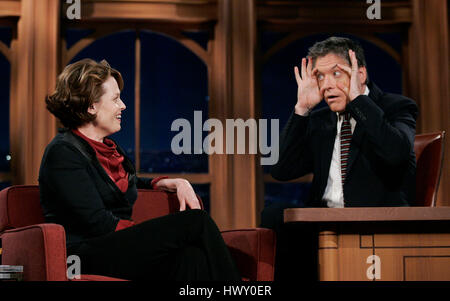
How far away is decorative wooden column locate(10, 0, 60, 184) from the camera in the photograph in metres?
3.80

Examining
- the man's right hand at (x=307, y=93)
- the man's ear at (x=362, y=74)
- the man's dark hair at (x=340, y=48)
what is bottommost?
the man's right hand at (x=307, y=93)

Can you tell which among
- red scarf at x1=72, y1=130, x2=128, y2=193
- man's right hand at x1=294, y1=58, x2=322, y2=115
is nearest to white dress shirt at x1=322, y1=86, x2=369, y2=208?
man's right hand at x1=294, y1=58, x2=322, y2=115

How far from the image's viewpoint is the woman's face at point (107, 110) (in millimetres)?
2512

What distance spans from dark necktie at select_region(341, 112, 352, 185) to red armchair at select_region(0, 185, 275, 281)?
1.62 feet

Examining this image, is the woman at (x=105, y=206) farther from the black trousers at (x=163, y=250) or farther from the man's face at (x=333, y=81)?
the man's face at (x=333, y=81)

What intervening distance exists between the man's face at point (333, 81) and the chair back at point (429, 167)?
43 centimetres

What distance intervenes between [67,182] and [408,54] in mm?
2689

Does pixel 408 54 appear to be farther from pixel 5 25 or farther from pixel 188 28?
pixel 5 25

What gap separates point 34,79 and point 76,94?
4.93ft

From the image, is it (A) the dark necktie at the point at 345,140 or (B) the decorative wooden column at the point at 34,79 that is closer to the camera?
(A) the dark necktie at the point at 345,140

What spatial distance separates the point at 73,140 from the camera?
7.91 ft

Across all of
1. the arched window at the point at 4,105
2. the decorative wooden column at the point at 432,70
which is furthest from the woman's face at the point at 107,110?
the decorative wooden column at the point at 432,70

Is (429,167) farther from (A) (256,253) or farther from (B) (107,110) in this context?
(B) (107,110)
